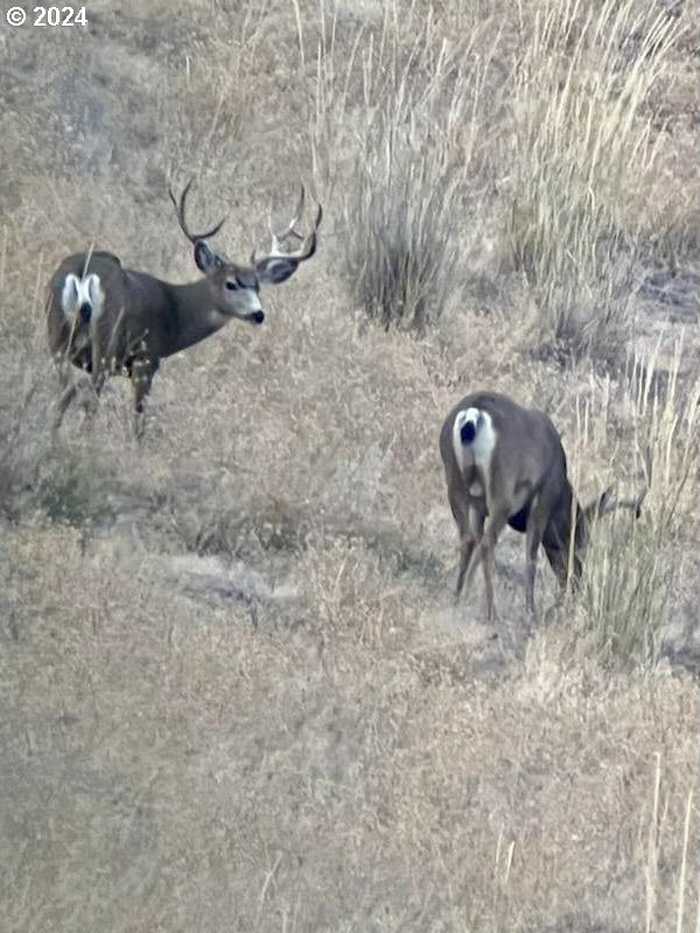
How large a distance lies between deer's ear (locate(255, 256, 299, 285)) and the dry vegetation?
0.40m

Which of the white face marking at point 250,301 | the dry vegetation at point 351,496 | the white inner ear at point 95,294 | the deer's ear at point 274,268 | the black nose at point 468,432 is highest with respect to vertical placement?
the white inner ear at point 95,294

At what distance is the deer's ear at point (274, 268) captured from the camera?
42.2ft

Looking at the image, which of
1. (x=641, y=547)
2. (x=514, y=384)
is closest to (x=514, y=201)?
(x=514, y=384)

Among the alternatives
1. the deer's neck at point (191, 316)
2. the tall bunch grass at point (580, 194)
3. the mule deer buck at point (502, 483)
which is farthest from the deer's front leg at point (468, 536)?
the tall bunch grass at point (580, 194)

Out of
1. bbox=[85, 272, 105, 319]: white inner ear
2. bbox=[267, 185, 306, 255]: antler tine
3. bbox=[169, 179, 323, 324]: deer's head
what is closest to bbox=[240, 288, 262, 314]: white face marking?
bbox=[169, 179, 323, 324]: deer's head

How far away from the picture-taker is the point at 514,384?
13641mm

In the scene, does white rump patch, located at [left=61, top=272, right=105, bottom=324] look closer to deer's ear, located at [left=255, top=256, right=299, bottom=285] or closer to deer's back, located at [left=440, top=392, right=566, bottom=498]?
deer's ear, located at [left=255, top=256, right=299, bottom=285]

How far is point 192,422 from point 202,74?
176 inches

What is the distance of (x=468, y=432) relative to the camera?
10.9 metres

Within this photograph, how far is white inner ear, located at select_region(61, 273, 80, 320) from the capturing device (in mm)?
11570

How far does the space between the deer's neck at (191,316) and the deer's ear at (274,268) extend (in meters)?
0.30

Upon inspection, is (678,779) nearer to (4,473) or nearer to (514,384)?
(4,473)

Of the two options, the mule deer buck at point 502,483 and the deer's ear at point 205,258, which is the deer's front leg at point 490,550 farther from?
the deer's ear at point 205,258

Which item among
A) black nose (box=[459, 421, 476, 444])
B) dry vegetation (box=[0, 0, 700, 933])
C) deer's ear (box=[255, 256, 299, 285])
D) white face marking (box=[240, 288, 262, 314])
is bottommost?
dry vegetation (box=[0, 0, 700, 933])
